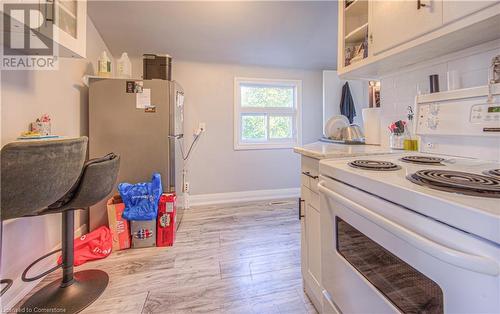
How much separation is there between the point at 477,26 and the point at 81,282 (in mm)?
2521

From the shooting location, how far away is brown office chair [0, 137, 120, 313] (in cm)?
83

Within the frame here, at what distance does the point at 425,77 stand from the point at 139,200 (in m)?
2.30

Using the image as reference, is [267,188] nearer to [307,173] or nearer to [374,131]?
[374,131]

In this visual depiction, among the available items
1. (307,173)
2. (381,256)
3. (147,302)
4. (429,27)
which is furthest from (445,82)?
(147,302)

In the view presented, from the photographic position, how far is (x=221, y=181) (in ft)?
10.7

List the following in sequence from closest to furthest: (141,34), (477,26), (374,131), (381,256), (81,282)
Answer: (381,256) → (477,26) → (81,282) → (374,131) → (141,34)

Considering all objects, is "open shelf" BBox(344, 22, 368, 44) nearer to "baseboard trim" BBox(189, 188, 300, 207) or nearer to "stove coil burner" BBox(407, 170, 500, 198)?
"stove coil burner" BBox(407, 170, 500, 198)

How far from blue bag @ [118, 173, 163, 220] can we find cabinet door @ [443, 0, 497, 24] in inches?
85.3

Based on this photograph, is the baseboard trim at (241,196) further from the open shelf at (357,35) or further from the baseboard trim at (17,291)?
the open shelf at (357,35)

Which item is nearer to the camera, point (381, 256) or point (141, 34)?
point (381, 256)

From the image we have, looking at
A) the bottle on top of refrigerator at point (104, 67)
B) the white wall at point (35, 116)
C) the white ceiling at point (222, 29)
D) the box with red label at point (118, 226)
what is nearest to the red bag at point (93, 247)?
the box with red label at point (118, 226)

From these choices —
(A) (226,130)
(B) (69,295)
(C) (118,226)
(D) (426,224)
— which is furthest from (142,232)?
(D) (426,224)

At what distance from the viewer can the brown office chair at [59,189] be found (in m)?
0.83

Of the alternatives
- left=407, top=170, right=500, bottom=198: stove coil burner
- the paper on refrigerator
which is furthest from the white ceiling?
→ left=407, top=170, right=500, bottom=198: stove coil burner
